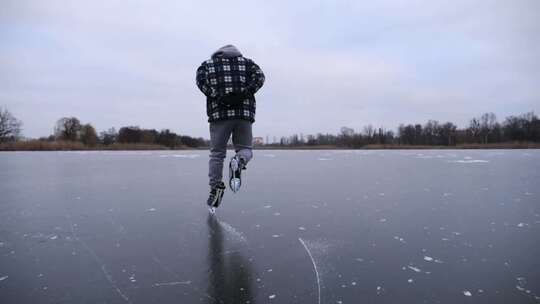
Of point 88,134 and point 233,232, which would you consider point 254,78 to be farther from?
point 88,134

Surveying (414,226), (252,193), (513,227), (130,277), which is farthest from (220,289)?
(252,193)

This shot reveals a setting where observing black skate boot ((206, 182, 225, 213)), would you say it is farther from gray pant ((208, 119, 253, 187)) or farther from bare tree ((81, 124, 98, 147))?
bare tree ((81, 124, 98, 147))

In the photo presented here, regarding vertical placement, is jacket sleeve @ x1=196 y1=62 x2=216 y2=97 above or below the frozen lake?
above

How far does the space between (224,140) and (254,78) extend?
67 cm

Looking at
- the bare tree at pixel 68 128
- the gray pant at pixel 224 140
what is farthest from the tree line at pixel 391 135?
the gray pant at pixel 224 140

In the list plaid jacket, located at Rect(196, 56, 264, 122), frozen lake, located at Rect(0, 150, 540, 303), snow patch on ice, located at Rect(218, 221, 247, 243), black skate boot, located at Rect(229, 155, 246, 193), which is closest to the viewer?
frozen lake, located at Rect(0, 150, 540, 303)

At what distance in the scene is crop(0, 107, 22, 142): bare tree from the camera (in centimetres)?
4234

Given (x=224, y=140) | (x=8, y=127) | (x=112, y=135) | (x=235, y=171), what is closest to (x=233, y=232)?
(x=235, y=171)

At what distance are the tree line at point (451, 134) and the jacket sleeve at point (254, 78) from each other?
64667 mm

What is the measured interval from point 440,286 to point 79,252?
197cm

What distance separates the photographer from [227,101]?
2.73 m

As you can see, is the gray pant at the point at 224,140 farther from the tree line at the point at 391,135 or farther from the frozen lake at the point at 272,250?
the tree line at the point at 391,135

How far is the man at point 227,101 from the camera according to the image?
8.95 ft

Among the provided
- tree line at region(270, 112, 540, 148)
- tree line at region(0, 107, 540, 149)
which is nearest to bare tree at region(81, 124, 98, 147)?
tree line at region(0, 107, 540, 149)
